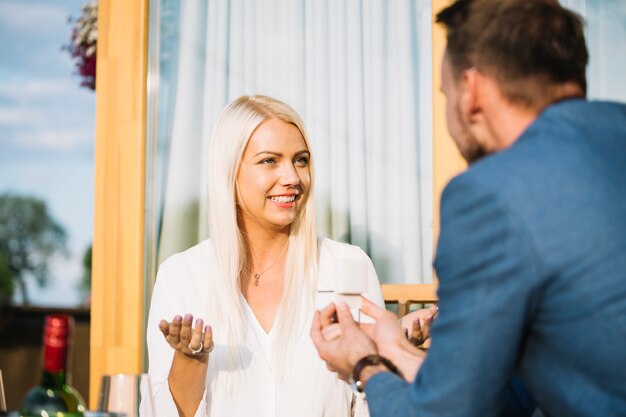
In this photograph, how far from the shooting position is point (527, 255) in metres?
1.18

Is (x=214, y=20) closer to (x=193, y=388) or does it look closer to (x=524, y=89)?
(x=193, y=388)

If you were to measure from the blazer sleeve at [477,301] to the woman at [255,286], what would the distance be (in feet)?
4.46

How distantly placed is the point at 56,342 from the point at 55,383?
14cm

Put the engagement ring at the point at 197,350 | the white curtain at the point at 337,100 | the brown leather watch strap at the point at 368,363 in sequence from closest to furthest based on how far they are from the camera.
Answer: the brown leather watch strap at the point at 368,363, the engagement ring at the point at 197,350, the white curtain at the point at 337,100

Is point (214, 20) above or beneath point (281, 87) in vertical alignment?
above

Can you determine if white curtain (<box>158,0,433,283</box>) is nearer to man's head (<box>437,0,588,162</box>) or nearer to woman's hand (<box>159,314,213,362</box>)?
woman's hand (<box>159,314,213,362</box>)

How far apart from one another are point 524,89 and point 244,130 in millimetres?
1827

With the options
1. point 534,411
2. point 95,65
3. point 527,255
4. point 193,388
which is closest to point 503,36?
point 527,255

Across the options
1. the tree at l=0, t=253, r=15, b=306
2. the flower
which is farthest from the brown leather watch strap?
the tree at l=0, t=253, r=15, b=306

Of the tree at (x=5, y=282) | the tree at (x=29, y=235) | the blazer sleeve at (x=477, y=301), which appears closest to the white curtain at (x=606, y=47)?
the blazer sleeve at (x=477, y=301)

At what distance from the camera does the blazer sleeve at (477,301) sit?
3.90 feet

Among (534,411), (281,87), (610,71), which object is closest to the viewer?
(534,411)

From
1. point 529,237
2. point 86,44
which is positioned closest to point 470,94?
point 529,237

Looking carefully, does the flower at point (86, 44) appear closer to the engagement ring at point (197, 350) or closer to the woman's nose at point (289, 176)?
the woman's nose at point (289, 176)
